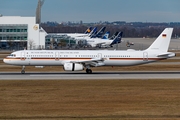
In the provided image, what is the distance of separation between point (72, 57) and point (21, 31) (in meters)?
81.2

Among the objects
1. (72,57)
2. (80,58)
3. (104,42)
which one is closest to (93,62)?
(80,58)

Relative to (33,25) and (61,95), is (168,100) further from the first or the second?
(33,25)

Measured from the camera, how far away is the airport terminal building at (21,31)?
131750mm

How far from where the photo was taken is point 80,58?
5484cm

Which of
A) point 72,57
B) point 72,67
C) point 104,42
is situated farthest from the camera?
point 104,42

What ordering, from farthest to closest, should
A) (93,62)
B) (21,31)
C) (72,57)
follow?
(21,31) < (72,57) < (93,62)

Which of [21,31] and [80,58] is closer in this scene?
[80,58]

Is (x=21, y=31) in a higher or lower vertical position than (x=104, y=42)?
higher

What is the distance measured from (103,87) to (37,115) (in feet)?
47.3

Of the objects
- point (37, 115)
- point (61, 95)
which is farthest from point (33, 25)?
point (37, 115)

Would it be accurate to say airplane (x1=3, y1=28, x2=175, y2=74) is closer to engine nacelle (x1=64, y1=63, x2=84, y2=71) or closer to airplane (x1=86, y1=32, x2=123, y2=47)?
engine nacelle (x1=64, y1=63, x2=84, y2=71)

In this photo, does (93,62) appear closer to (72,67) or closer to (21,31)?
(72,67)

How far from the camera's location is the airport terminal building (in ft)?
432

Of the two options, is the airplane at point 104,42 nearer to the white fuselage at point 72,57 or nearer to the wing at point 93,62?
the white fuselage at point 72,57
